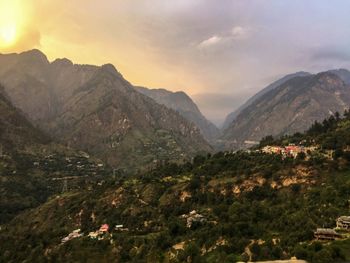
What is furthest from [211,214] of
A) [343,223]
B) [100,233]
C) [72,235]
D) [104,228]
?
[72,235]

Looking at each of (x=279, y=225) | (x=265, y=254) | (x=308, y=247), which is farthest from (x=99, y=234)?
(x=308, y=247)

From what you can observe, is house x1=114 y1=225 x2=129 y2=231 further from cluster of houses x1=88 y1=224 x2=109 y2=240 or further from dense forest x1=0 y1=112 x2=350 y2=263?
cluster of houses x1=88 y1=224 x2=109 y2=240

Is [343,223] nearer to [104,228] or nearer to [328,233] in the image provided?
[328,233]

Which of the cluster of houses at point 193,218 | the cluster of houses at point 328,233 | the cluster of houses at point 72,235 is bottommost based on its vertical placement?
the cluster of houses at point 72,235

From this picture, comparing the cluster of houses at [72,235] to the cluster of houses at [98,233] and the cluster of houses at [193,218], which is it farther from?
the cluster of houses at [193,218]

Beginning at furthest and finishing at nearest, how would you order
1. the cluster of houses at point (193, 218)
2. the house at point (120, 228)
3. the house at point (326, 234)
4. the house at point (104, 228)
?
the house at point (104, 228), the house at point (120, 228), the cluster of houses at point (193, 218), the house at point (326, 234)

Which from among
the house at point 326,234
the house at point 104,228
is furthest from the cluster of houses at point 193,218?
the house at point 326,234

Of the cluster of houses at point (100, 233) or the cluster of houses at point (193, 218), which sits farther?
the cluster of houses at point (100, 233)
